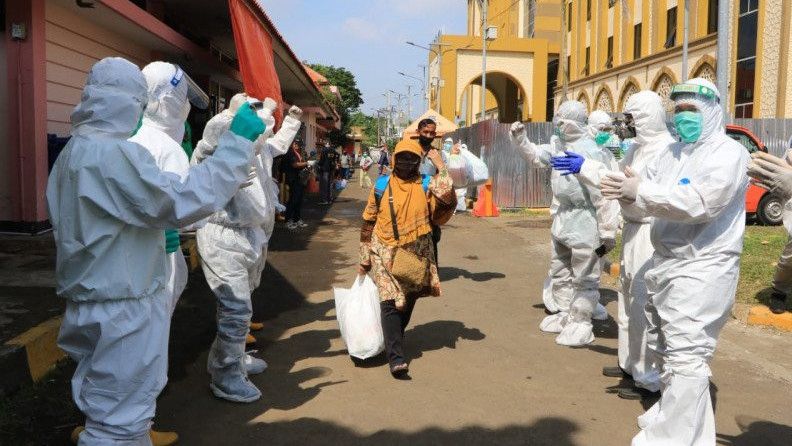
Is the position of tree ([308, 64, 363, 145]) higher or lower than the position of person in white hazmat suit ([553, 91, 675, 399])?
higher

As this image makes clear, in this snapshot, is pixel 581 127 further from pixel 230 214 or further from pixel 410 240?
pixel 230 214

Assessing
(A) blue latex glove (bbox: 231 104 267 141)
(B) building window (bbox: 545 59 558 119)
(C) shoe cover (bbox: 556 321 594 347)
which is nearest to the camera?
(A) blue latex glove (bbox: 231 104 267 141)

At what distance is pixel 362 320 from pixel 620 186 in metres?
2.31

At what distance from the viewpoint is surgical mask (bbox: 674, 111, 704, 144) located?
12.0 feet

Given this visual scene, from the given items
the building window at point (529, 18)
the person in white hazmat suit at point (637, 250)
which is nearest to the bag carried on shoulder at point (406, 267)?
the person in white hazmat suit at point (637, 250)

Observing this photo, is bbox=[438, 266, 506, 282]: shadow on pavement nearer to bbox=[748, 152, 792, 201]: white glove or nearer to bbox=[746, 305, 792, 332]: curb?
bbox=[746, 305, 792, 332]: curb

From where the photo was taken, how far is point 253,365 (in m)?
4.92

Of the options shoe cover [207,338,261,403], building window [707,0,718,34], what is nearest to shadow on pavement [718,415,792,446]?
shoe cover [207,338,261,403]

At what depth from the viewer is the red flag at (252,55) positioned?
752 centimetres

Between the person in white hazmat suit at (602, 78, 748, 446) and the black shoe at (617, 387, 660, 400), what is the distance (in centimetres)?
84

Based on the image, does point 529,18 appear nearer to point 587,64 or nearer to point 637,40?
point 587,64

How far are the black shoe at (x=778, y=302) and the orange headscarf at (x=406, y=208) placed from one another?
147 inches

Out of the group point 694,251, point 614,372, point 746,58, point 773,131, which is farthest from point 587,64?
point 694,251

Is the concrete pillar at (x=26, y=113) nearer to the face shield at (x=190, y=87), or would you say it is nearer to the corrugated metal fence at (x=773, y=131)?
the face shield at (x=190, y=87)
